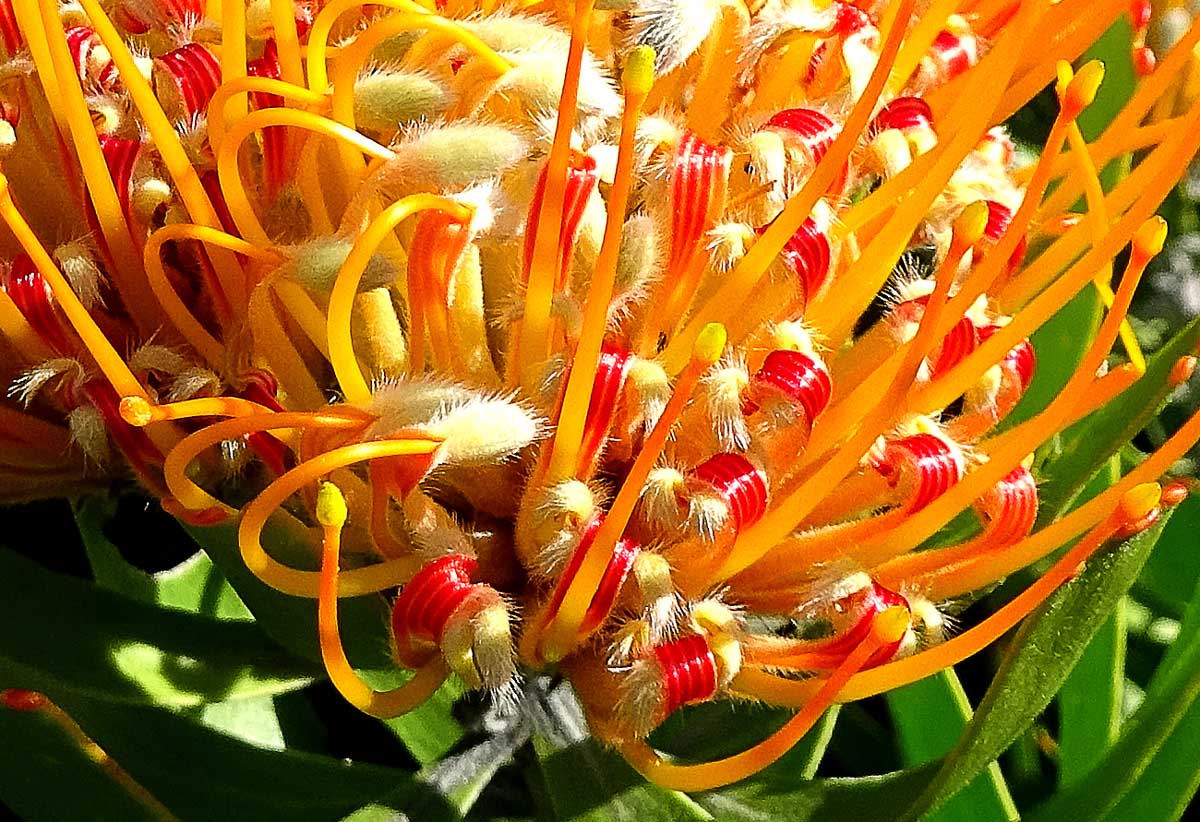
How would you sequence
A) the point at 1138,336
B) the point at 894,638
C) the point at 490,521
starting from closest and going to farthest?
1. the point at 894,638
2. the point at 490,521
3. the point at 1138,336

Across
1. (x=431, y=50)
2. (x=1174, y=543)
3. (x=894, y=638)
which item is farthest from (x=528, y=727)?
(x=1174, y=543)

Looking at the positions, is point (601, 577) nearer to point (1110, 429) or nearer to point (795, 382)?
point (795, 382)

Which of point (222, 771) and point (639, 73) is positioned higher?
point (639, 73)

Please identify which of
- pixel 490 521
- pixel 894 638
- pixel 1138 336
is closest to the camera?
pixel 894 638

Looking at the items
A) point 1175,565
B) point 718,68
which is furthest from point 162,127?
point 1175,565

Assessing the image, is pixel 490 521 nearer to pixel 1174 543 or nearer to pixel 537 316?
pixel 537 316

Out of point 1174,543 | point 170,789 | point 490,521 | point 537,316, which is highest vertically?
point 537,316

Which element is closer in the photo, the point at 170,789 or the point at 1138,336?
the point at 170,789
